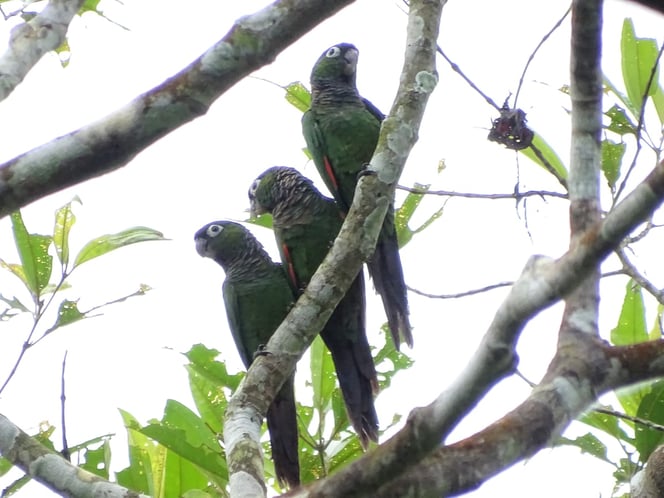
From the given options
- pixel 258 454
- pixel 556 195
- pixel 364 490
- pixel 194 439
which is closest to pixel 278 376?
pixel 258 454

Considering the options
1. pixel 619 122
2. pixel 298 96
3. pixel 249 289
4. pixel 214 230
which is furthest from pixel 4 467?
pixel 619 122

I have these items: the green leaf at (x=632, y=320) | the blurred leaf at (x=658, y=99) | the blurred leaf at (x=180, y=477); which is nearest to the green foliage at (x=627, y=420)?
the green leaf at (x=632, y=320)

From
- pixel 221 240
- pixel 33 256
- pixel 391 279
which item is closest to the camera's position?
pixel 33 256

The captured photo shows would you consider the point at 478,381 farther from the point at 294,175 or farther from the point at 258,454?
the point at 294,175

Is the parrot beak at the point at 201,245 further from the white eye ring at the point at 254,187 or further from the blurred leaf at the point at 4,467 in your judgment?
the blurred leaf at the point at 4,467

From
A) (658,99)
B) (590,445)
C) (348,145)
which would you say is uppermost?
(348,145)

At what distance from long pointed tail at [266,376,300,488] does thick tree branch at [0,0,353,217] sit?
7.08ft

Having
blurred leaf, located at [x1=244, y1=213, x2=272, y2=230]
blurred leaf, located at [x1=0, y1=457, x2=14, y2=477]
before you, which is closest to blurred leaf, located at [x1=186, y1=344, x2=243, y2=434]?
blurred leaf, located at [x1=0, y1=457, x2=14, y2=477]

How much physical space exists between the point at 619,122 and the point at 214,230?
2509 millimetres

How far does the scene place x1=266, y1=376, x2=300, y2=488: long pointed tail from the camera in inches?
167

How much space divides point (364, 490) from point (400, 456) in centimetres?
12

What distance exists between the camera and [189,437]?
3.97 metres

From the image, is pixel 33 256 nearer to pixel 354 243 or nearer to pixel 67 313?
pixel 67 313

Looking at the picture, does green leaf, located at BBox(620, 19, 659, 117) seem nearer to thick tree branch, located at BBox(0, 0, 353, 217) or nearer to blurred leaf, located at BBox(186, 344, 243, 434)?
thick tree branch, located at BBox(0, 0, 353, 217)
